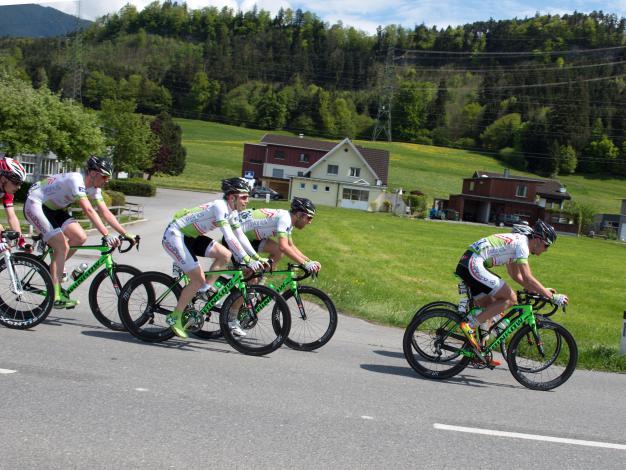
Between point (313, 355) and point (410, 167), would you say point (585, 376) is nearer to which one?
point (313, 355)

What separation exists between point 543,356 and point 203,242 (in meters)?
4.24

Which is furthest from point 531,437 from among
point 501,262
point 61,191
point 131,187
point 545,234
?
point 131,187

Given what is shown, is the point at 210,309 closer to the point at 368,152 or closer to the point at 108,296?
the point at 108,296

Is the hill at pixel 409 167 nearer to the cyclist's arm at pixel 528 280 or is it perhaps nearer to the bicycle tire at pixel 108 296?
the bicycle tire at pixel 108 296

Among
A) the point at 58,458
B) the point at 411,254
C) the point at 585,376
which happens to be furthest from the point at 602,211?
the point at 58,458

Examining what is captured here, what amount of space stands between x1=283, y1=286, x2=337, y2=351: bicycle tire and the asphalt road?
0.21 metres

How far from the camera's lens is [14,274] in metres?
8.04

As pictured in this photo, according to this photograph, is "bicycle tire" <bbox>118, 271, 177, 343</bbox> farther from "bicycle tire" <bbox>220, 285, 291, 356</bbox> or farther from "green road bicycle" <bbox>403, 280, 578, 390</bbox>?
"green road bicycle" <bbox>403, 280, 578, 390</bbox>

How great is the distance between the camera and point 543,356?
25.5 feet

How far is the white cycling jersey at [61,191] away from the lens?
822 cm

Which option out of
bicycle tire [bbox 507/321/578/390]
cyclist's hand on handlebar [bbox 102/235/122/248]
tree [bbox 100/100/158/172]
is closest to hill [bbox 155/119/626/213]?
tree [bbox 100/100/158/172]

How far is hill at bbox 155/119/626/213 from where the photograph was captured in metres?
96.9

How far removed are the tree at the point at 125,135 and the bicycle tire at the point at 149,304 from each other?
5660cm

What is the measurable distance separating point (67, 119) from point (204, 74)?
126139 mm
